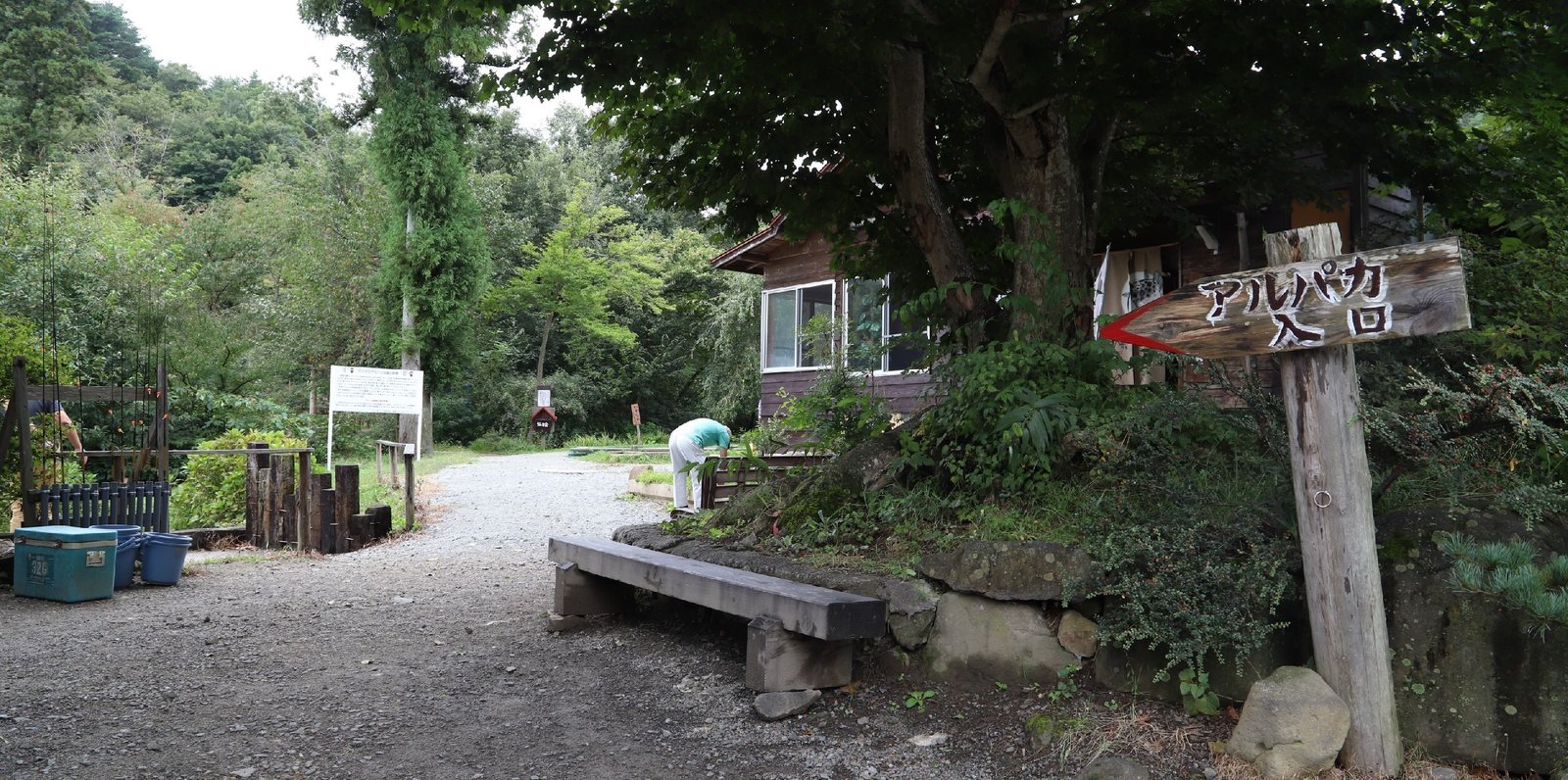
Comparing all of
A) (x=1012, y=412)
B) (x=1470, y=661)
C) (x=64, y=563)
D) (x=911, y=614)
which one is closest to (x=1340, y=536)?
(x=1470, y=661)

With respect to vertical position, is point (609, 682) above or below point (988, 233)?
below

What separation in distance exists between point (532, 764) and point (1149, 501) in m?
2.91

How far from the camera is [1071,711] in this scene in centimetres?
416

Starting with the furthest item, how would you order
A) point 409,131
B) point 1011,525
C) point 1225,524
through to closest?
point 409,131, point 1011,525, point 1225,524

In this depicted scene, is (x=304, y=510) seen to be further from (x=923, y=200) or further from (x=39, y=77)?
(x=39, y=77)

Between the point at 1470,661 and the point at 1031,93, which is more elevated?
the point at 1031,93

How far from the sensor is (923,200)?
677cm

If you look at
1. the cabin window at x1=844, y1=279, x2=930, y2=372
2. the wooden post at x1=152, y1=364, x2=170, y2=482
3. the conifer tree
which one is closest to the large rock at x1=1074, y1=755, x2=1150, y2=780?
the cabin window at x1=844, y1=279, x2=930, y2=372

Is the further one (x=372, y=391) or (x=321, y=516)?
(x=372, y=391)

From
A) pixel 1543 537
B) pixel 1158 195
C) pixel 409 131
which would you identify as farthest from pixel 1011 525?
pixel 409 131

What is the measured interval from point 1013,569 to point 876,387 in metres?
8.44

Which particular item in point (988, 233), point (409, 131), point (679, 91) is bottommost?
point (988, 233)

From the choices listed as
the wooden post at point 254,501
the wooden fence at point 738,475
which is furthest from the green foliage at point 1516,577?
the wooden post at point 254,501

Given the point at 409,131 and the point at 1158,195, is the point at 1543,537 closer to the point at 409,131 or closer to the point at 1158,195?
the point at 1158,195
